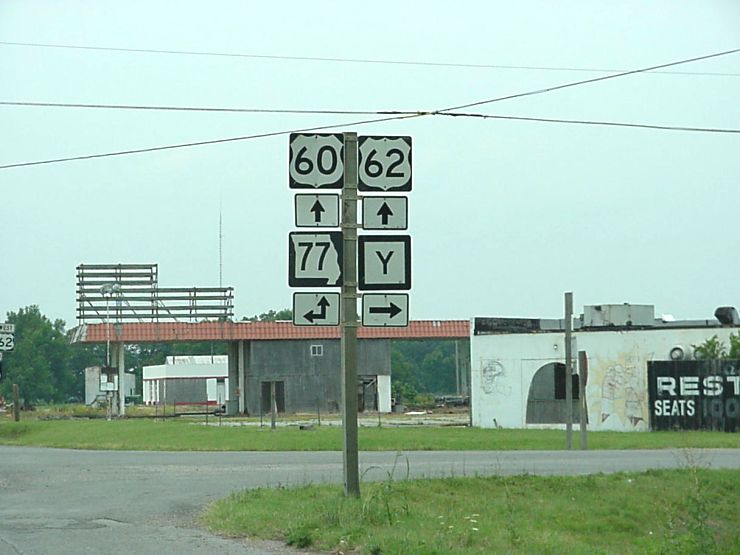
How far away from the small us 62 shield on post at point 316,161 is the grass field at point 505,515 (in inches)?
152

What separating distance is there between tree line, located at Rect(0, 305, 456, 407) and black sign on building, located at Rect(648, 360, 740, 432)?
45347 millimetres

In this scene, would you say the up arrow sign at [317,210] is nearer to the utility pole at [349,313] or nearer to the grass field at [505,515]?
the utility pole at [349,313]

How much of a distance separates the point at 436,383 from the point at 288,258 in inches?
5333

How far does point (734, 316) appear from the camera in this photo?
46781mm

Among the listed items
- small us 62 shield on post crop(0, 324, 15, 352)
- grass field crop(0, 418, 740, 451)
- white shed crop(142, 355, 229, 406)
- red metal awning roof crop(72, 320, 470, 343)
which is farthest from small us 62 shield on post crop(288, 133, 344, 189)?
white shed crop(142, 355, 229, 406)

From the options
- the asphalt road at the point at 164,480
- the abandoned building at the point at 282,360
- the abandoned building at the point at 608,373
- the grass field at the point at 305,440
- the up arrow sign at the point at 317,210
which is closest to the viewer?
the asphalt road at the point at 164,480

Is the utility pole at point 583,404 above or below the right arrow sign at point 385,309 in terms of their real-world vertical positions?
below

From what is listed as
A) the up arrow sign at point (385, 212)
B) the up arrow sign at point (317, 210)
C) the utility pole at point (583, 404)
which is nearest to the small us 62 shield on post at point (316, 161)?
the up arrow sign at point (317, 210)

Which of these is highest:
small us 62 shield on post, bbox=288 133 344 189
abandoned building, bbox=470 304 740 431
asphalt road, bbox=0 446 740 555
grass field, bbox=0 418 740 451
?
small us 62 shield on post, bbox=288 133 344 189

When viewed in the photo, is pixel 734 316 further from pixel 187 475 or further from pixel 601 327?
pixel 187 475

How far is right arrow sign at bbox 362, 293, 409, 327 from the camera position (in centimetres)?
1505

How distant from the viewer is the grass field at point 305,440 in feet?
102

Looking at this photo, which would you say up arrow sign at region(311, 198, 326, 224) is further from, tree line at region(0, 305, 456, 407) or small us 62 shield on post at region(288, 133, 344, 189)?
tree line at region(0, 305, 456, 407)

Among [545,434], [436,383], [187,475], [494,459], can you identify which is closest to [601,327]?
[545,434]
